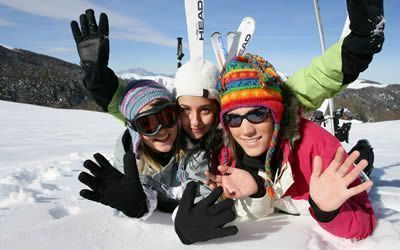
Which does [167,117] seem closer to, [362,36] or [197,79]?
[197,79]

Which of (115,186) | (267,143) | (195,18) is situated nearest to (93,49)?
(115,186)

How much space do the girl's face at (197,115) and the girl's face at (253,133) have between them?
0.30m

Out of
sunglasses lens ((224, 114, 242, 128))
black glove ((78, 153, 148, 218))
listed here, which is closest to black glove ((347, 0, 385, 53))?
sunglasses lens ((224, 114, 242, 128))

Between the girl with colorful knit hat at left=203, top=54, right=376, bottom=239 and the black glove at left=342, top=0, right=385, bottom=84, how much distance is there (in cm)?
37

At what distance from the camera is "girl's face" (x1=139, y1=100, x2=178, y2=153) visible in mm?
2055

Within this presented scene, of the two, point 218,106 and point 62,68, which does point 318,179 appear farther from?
point 62,68

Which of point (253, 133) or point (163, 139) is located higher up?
point (253, 133)

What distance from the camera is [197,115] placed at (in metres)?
2.15

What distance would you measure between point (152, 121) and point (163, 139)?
15 centimetres

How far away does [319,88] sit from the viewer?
1822 millimetres

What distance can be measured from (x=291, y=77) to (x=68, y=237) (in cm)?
152

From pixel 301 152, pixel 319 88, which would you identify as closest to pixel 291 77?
pixel 319 88

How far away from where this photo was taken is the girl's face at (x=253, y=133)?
180cm

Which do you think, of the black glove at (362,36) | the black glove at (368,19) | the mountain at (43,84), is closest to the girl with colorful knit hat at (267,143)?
the black glove at (362,36)
